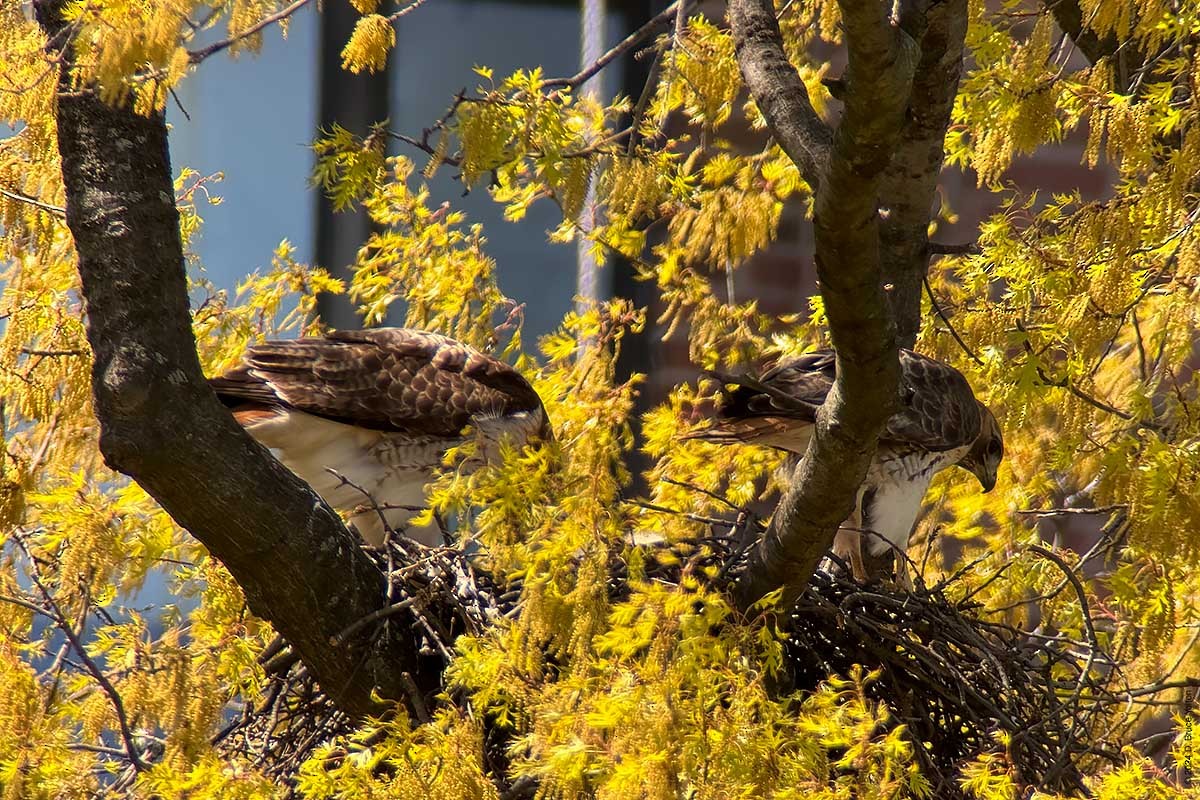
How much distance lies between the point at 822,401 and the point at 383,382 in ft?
3.88

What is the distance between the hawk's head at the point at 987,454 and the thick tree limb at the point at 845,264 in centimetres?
146

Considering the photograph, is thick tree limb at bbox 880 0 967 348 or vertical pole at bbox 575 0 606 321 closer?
thick tree limb at bbox 880 0 967 348

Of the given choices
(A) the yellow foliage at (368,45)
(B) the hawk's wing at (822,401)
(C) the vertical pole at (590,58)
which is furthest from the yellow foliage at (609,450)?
(C) the vertical pole at (590,58)

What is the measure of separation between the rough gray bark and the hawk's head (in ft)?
3.33

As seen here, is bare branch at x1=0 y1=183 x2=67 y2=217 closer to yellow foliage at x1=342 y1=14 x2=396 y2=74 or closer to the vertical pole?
yellow foliage at x1=342 y1=14 x2=396 y2=74

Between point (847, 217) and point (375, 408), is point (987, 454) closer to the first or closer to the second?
point (375, 408)

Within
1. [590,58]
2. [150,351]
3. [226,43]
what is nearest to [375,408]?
[150,351]

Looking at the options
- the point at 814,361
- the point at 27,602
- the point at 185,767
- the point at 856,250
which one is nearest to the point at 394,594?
the point at 185,767

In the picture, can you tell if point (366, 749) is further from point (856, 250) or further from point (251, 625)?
point (856, 250)

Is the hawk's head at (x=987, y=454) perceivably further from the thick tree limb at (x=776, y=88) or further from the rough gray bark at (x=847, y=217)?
the thick tree limb at (x=776, y=88)

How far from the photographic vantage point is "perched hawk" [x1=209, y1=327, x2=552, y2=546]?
408 centimetres

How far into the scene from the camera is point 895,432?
13.2ft

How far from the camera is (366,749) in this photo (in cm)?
291

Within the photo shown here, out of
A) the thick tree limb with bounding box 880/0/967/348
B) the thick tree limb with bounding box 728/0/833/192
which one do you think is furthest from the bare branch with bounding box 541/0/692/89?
the thick tree limb with bounding box 880/0/967/348
